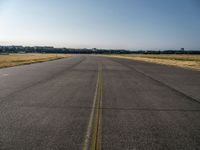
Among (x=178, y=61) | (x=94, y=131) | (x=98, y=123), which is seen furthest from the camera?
(x=178, y=61)

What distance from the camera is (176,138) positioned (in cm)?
551

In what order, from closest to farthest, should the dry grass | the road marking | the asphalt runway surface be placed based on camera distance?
the road marking → the asphalt runway surface → the dry grass

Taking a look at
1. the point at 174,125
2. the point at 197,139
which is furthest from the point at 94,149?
the point at 174,125

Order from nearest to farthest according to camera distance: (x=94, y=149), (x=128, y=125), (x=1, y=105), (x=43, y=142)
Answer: (x=94, y=149) < (x=43, y=142) < (x=128, y=125) < (x=1, y=105)

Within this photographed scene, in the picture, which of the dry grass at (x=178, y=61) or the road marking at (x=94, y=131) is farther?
the dry grass at (x=178, y=61)

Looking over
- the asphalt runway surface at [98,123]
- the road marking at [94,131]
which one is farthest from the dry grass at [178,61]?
the road marking at [94,131]

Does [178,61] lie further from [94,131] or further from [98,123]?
[94,131]

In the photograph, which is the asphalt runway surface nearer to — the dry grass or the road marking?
the road marking

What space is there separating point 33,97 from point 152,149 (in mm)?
7005

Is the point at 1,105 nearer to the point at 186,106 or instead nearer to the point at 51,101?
the point at 51,101

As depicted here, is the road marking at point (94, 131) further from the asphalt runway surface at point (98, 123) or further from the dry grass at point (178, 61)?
the dry grass at point (178, 61)

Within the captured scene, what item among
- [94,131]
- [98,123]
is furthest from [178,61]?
[94,131]

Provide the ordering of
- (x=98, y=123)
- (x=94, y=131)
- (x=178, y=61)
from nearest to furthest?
1. (x=94, y=131)
2. (x=98, y=123)
3. (x=178, y=61)

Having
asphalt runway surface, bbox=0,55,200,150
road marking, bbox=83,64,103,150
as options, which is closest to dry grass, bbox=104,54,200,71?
asphalt runway surface, bbox=0,55,200,150
